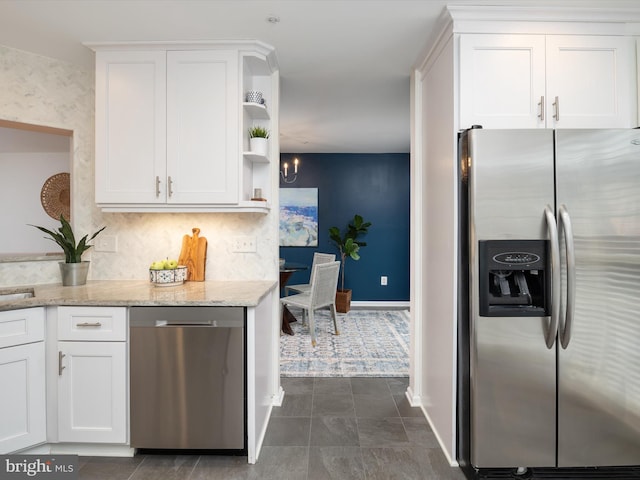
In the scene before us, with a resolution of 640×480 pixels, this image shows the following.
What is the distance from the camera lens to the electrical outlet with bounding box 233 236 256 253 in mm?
2688

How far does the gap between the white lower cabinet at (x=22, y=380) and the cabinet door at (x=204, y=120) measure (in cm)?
103

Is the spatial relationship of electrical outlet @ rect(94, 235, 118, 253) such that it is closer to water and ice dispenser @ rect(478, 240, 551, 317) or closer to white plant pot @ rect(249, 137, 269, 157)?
white plant pot @ rect(249, 137, 269, 157)

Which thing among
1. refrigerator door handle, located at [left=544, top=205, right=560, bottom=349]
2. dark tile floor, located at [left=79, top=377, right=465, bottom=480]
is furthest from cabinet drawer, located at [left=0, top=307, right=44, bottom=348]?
refrigerator door handle, located at [left=544, top=205, right=560, bottom=349]

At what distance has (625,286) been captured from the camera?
178cm

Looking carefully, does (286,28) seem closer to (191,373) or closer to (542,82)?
(542,82)

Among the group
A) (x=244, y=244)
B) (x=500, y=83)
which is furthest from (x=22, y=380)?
(x=500, y=83)

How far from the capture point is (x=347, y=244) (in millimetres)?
5488

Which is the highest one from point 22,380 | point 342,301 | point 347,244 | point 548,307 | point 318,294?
point 347,244

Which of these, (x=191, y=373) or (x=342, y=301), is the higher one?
(x=191, y=373)

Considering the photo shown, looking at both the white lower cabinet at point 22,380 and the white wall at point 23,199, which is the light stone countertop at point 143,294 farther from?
the white wall at point 23,199

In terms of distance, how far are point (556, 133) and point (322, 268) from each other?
2.56 meters

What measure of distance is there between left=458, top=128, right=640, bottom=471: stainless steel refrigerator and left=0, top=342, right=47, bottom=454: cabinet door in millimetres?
2216

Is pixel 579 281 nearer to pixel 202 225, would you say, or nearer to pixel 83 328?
pixel 202 225

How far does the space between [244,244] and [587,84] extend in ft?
7.34
